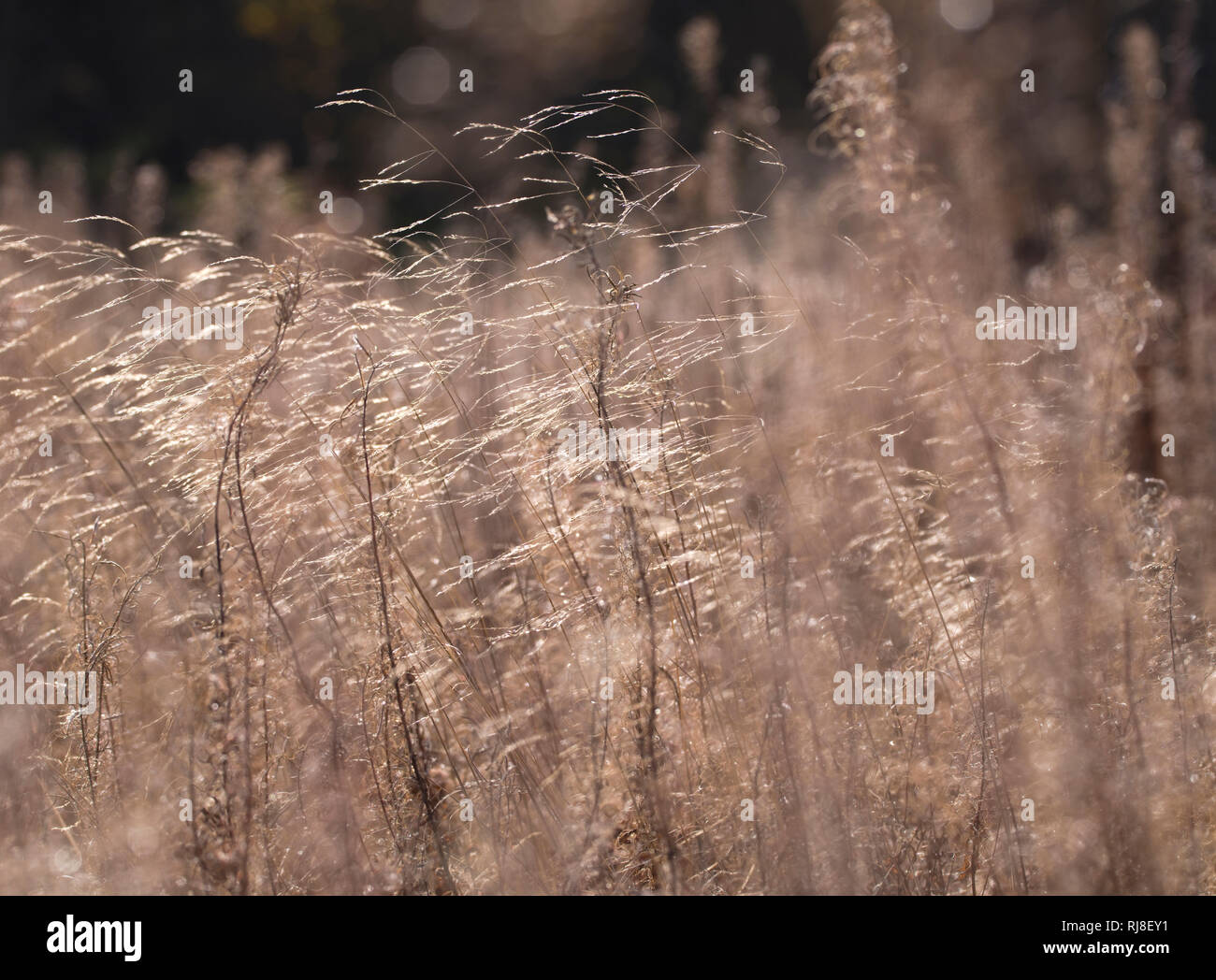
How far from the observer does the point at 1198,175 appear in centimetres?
413

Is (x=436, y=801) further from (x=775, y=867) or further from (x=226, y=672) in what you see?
(x=775, y=867)

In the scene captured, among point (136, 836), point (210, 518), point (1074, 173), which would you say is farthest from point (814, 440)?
point (1074, 173)

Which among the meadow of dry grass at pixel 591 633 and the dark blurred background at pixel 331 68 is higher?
the dark blurred background at pixel 331 68

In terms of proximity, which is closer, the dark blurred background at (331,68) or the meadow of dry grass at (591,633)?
the meadow of dry grass at (591,633)

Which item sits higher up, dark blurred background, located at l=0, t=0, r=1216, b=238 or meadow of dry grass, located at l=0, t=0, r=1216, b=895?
dark blurred background, located at l=0, t=0, r=1216, b=238

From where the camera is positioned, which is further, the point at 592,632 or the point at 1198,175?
the point at 1198,175

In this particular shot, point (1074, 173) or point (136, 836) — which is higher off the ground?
point (1074, 173)

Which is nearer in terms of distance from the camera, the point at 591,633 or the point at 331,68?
the point at 591,633

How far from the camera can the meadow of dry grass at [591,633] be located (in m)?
1.64

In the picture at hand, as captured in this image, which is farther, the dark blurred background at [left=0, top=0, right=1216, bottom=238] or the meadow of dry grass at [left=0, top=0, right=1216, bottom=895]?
the dark blurred background at [left=0, top=0, right=1216, bottom=238]

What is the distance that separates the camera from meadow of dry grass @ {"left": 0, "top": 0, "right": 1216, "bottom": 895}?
164 centimetres

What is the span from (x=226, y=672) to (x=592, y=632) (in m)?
0.63

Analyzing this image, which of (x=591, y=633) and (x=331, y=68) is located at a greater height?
(x=331, y=68)

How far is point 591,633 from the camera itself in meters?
1.77
